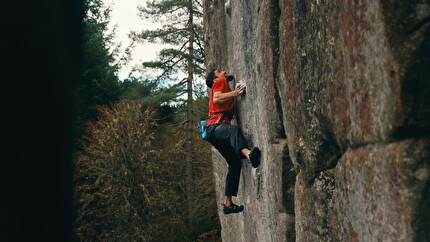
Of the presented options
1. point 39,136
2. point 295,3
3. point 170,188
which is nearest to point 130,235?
point 170,188

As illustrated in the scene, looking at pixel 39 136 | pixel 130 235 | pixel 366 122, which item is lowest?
pixel 130 235

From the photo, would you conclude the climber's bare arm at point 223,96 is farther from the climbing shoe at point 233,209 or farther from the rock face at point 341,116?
the climbing shoe at point 233,209

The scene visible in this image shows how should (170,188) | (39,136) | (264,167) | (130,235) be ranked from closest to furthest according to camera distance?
(264,167) → (39,136) → (130,235) → (170,188)

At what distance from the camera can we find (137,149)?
2353 centimetres

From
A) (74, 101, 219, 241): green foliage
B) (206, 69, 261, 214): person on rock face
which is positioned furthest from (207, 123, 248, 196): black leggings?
(74, 101, 219, 241): green foliage

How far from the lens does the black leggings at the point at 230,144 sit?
940cm

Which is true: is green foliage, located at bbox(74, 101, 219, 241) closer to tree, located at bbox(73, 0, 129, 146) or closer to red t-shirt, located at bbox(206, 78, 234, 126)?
tree, located at bbox(73, 0, 129, 146)

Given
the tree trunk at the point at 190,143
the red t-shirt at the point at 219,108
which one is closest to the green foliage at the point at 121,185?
the tree trunk at the point at 190,143

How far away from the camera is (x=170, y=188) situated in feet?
84.5

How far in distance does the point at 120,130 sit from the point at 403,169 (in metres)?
19.8

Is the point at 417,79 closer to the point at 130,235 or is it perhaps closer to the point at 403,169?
the point at 403,169

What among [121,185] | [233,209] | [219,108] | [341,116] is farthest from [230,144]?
[121,185]

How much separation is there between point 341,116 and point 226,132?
4512 millimetres

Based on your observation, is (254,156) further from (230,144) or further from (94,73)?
(94,73)
